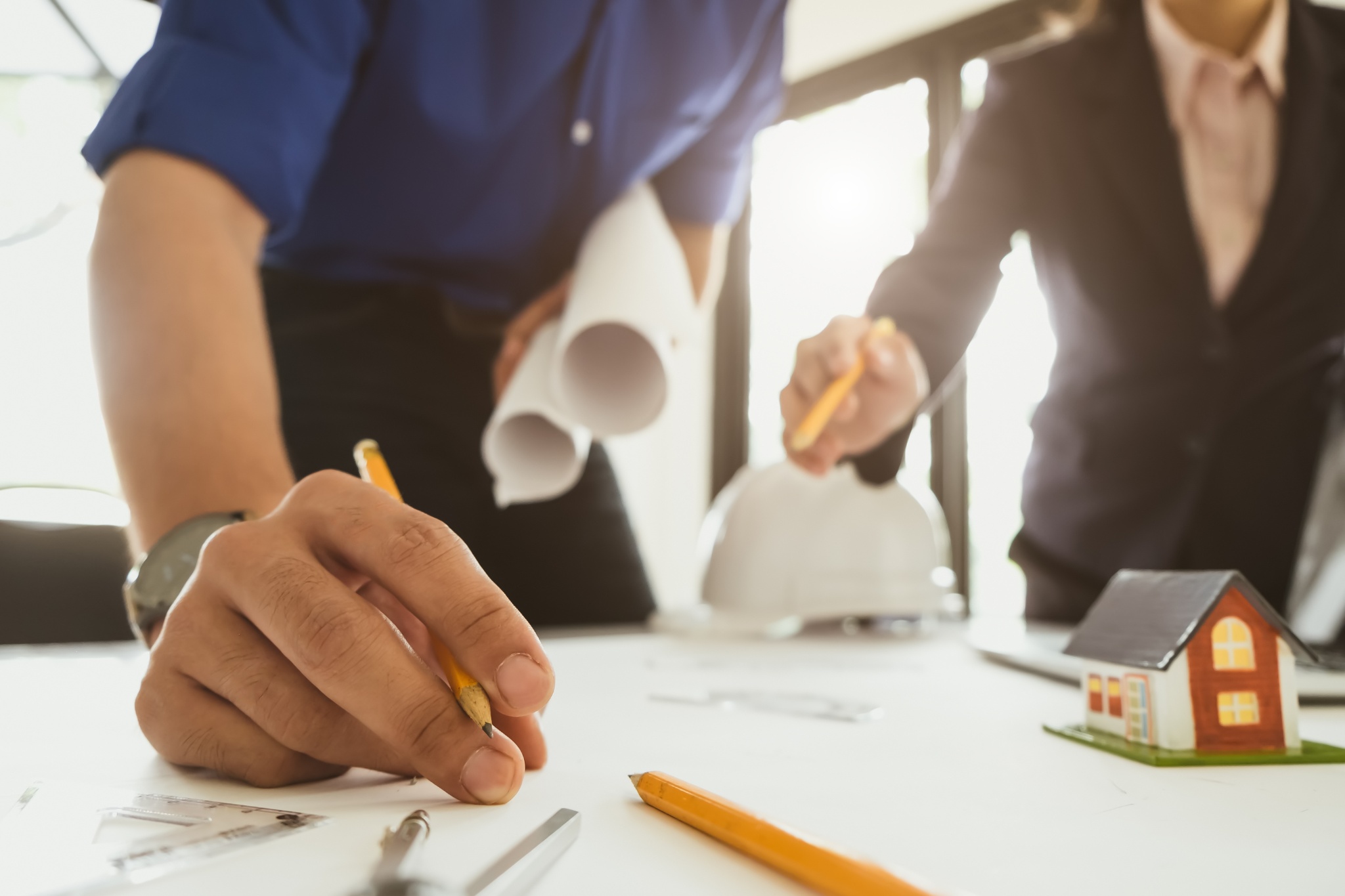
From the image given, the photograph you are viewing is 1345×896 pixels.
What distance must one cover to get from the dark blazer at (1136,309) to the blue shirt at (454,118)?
356mm

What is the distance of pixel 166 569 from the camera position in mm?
375

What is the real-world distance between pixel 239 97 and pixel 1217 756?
22.7 inches

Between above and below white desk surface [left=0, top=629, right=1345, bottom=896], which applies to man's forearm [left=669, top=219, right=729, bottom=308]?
above

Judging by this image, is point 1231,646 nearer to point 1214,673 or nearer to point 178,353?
point 1214,673

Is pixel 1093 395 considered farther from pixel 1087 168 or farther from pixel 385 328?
→ pixel 385 328

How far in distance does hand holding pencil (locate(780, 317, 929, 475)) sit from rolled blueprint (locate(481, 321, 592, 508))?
0.67 ft

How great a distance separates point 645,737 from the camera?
0.39 metres

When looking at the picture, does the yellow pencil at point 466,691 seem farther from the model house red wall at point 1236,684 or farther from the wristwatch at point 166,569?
the model house red wall at point 1236,684

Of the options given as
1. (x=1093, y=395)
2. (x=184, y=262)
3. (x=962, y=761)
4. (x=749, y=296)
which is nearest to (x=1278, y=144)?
(x=1093, y=395)

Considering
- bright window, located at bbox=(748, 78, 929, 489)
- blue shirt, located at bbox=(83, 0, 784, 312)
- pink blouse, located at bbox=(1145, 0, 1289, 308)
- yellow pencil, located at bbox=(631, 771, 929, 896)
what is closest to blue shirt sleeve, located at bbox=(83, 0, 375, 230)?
blue shirt, located at bbox=(83, 0, 784, 312)

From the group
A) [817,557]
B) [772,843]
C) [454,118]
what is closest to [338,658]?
[772,843]

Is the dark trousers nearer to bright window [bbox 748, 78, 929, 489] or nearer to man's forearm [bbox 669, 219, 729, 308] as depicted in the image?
man's forearm [bbox 669, 219, 729, 308]

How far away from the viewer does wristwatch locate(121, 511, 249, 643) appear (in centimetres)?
37

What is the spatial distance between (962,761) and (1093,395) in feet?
2.81
